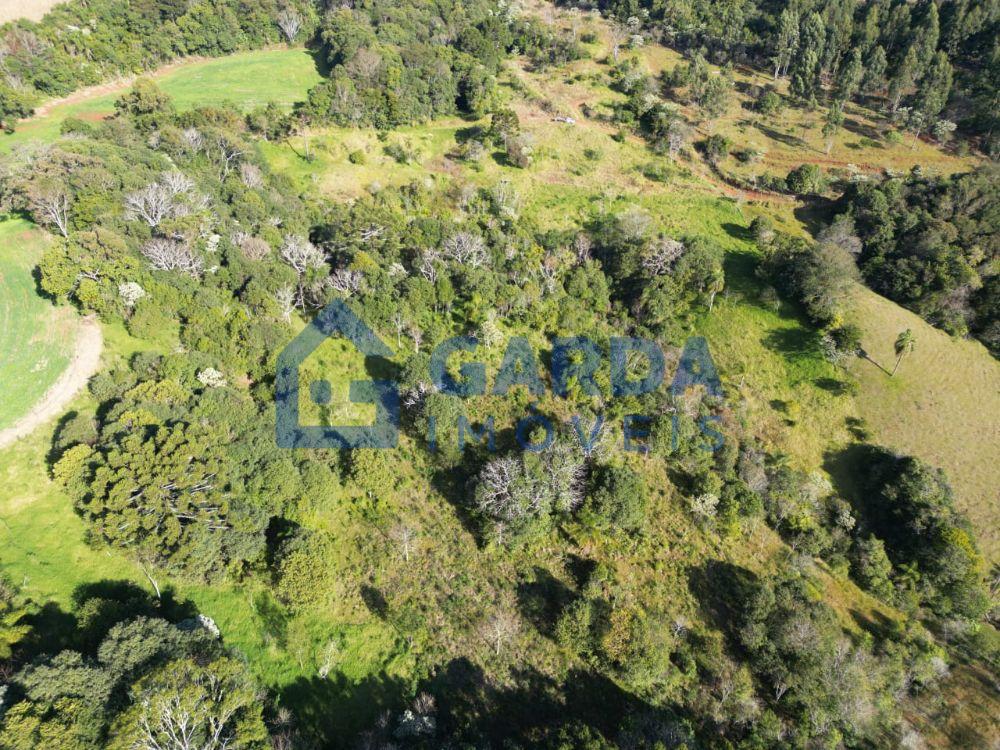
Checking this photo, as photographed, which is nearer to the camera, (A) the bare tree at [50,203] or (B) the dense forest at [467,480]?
(B) the dense forest at [467,480]

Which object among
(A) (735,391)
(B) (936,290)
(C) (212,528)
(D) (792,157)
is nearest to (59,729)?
(C) (212,528)

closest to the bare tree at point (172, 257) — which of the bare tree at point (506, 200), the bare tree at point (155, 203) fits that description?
the bare tree at point (155, 203)

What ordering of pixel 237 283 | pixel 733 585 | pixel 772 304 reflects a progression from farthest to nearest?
pixel 772 304 → pixel 237 283 → pixel 733 585

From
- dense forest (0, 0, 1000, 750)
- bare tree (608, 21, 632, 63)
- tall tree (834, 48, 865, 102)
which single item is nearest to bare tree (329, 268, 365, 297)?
dense forest (0, 0, 1000, 750)

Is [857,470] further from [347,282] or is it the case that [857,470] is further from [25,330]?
[25,330]

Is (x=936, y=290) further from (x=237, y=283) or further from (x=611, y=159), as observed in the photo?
(x=237, y=283)

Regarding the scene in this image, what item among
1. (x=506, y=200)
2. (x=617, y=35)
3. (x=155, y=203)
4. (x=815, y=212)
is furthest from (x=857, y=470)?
(x=617, y=35)

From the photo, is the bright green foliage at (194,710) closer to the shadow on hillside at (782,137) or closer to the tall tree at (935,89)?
the shadow on hillside at (782,137)

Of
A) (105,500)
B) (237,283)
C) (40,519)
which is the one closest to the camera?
(105,500)
